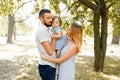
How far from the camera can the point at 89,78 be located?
12188 millimetres

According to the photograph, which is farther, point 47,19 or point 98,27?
point 98,27

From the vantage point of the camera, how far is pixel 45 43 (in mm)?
4660

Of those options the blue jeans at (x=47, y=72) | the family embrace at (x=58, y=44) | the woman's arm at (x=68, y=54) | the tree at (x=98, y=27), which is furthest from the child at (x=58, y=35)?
the tree at (x=98, y=27)

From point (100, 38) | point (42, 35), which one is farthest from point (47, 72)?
point (100, 38)

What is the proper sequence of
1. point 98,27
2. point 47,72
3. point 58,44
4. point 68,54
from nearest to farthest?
1. point 68,54
2. point 58,44
3. point 47,72
4. point 98,27

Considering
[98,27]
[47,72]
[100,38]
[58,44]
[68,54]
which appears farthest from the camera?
[100,38]

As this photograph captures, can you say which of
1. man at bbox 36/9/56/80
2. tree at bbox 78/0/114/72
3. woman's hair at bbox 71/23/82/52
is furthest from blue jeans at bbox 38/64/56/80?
tree at bbox 78/0/114/72

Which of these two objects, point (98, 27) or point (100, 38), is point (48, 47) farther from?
point (100, 38)

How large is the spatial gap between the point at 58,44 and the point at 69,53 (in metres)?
0.23

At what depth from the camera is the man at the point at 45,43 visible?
15.3ft

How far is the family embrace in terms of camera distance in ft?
15.3

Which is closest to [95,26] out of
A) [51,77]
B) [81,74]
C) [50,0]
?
[81,74]

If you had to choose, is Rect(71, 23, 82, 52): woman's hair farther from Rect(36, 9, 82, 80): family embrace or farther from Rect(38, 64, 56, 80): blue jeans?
Rect(38, 64, 56, 80): blue jeans

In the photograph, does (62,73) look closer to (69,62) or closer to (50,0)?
(69,62)
